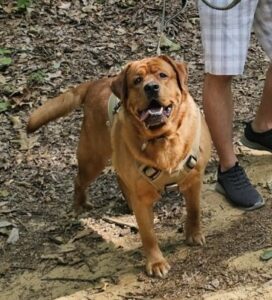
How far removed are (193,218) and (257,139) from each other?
1.19m

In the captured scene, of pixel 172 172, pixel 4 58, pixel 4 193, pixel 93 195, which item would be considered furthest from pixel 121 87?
pixel 4 58

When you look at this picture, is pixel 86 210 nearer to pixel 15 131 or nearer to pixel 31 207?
pixel 31 207

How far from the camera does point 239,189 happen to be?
4.47 m

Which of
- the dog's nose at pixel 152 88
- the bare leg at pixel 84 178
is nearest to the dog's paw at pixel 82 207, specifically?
the bare leg at pixel 84 178

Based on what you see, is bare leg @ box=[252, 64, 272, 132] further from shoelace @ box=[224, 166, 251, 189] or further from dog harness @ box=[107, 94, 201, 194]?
dog harness @ box=[107, 94, 201, 194]

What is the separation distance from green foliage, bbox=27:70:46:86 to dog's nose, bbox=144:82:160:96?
3.05 metres

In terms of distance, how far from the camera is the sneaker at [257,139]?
5.01 metres

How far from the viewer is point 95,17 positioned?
7.26 m

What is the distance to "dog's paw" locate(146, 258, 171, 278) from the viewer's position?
3.93 metres

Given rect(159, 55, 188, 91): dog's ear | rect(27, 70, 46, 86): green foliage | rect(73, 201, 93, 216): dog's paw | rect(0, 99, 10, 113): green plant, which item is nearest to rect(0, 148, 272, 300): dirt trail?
rect(73, 201, 93, 216): dog's paw

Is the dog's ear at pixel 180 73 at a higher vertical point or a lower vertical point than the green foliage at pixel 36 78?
higher

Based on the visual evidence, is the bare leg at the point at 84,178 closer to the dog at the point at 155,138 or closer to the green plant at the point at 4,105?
the dog at the point at 155,138

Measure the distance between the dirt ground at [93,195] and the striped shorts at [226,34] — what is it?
1002mm

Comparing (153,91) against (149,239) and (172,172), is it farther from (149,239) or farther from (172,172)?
(149,239)
